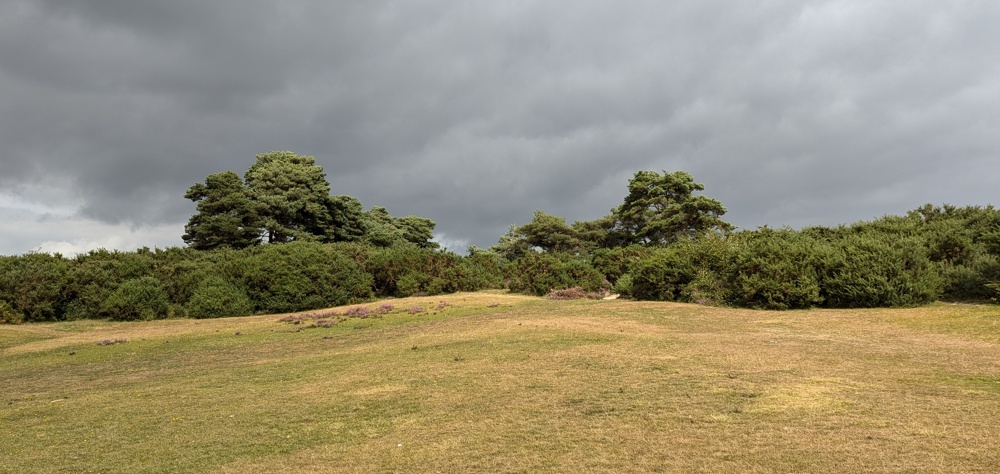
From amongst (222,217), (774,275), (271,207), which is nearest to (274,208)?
(271,207)

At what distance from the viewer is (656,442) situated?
519 cm

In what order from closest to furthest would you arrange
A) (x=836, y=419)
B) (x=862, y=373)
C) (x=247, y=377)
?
(x=836, y=419) < (x=862, y=373) < (x=247, y=377)

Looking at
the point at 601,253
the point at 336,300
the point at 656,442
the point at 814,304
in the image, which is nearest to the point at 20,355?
the point at 336,300

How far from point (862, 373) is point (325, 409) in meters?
6.87

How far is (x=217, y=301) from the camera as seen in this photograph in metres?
21.9

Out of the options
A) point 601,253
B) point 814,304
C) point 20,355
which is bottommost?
point 20,355

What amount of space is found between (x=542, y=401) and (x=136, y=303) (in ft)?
67.0

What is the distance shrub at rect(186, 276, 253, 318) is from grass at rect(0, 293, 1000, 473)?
7855mm

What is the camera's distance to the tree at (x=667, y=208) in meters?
42.8

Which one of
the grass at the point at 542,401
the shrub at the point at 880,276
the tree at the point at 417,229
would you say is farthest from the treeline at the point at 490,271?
the tree at the point at 417,229

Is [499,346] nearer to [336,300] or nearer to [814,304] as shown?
[814,304]

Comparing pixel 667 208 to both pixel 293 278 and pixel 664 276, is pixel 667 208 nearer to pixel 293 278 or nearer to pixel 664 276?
pixel 664 276

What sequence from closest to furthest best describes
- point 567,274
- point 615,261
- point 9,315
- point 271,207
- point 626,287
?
point 9,315, point 626,287, point 567,274, point 615,261, point 271,207

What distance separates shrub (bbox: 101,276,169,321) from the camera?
21719 mm
